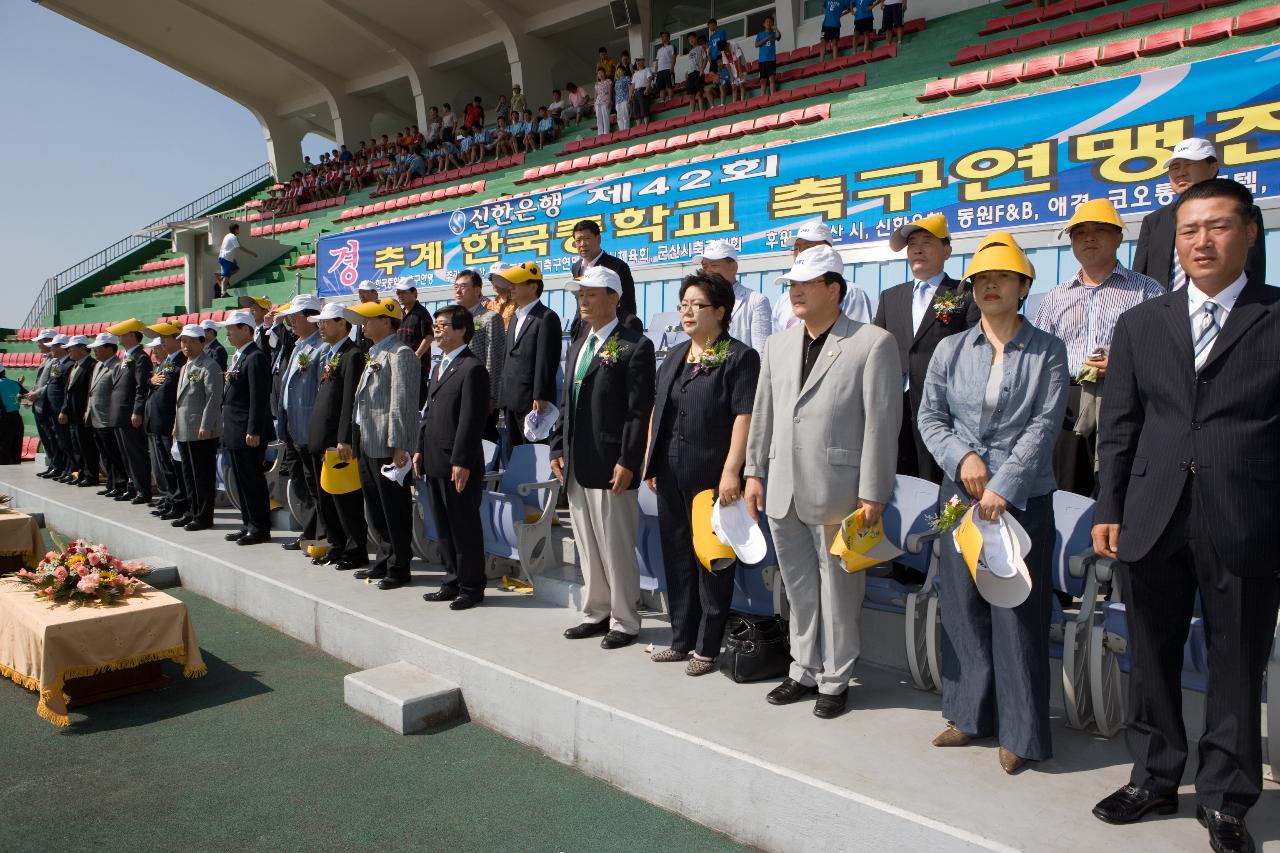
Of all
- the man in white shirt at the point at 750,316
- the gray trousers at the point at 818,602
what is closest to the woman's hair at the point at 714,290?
the gray trousers at the point at 818,602

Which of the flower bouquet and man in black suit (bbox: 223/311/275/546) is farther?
man in black suit (bbox: 223/311/275/546)

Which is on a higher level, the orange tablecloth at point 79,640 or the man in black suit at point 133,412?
the man in black suit at point 133,412

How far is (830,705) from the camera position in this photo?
313 cm

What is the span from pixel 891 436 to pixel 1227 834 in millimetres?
1486

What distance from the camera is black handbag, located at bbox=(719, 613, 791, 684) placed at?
3508 millimetres

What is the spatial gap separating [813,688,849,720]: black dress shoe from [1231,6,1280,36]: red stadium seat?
27.1ft

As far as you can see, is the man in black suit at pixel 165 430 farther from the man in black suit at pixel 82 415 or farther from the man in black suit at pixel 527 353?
the man in black suit at pixel 527 353

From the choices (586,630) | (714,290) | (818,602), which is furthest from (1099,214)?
(586,630)

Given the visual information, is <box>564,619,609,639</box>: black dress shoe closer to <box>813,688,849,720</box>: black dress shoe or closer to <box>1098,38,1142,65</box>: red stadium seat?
<box>813,688,849,720</box>: black dress shoe

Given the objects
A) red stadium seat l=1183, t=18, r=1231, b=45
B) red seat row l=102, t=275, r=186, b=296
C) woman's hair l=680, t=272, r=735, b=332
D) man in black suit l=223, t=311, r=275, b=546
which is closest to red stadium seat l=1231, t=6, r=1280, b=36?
red stadium seat l=1183, t=18, r=1231, b=45

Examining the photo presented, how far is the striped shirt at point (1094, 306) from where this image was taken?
143 inches

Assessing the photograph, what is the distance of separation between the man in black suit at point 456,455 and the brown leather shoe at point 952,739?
2697 mm

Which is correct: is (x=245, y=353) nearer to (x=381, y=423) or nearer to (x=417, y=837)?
(x=381, y=423)

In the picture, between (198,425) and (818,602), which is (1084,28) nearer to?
(818,602)
